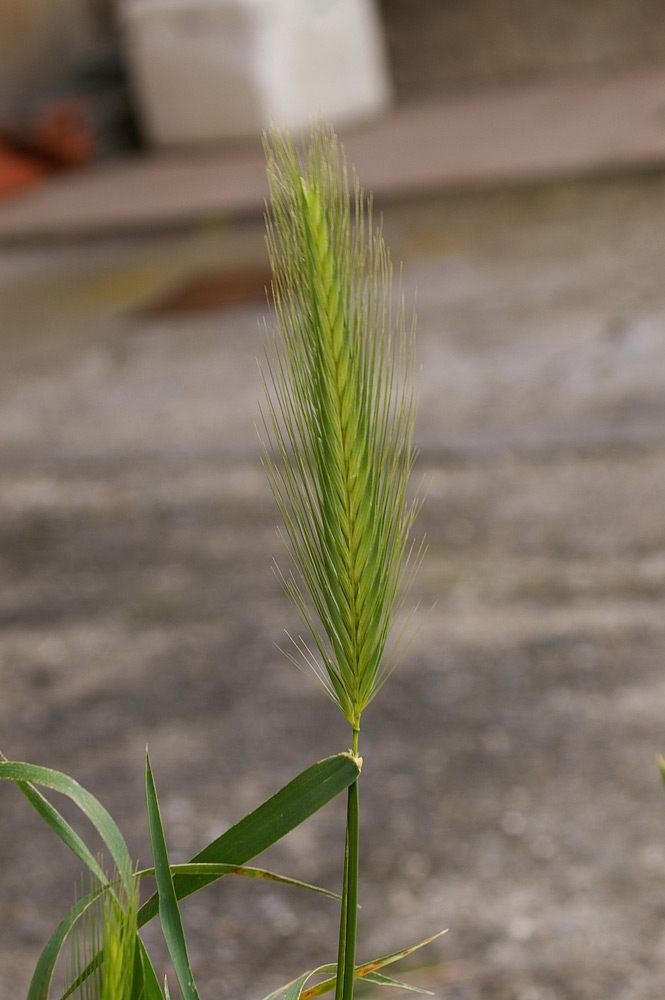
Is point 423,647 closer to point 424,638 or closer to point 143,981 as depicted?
point 424,638

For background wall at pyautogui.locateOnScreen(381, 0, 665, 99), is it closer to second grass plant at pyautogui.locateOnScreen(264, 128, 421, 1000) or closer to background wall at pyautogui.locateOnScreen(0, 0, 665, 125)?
background wall at pyautogui.locateOnScreen(0, 0, 665, 125)

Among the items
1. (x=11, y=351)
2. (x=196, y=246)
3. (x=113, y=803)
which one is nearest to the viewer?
(x=113, y=803)

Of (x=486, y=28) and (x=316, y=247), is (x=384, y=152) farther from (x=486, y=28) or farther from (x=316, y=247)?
(x=316, y=247)

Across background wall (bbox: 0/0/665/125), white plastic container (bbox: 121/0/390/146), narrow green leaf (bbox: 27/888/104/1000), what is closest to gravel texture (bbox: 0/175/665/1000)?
narrow green leaf (bbox: 27/888/104/1000)

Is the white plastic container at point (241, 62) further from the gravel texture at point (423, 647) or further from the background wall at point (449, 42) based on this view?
the gravel texture at point (423, 647)

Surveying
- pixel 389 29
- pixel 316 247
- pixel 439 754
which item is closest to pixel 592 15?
pixel 389 29
